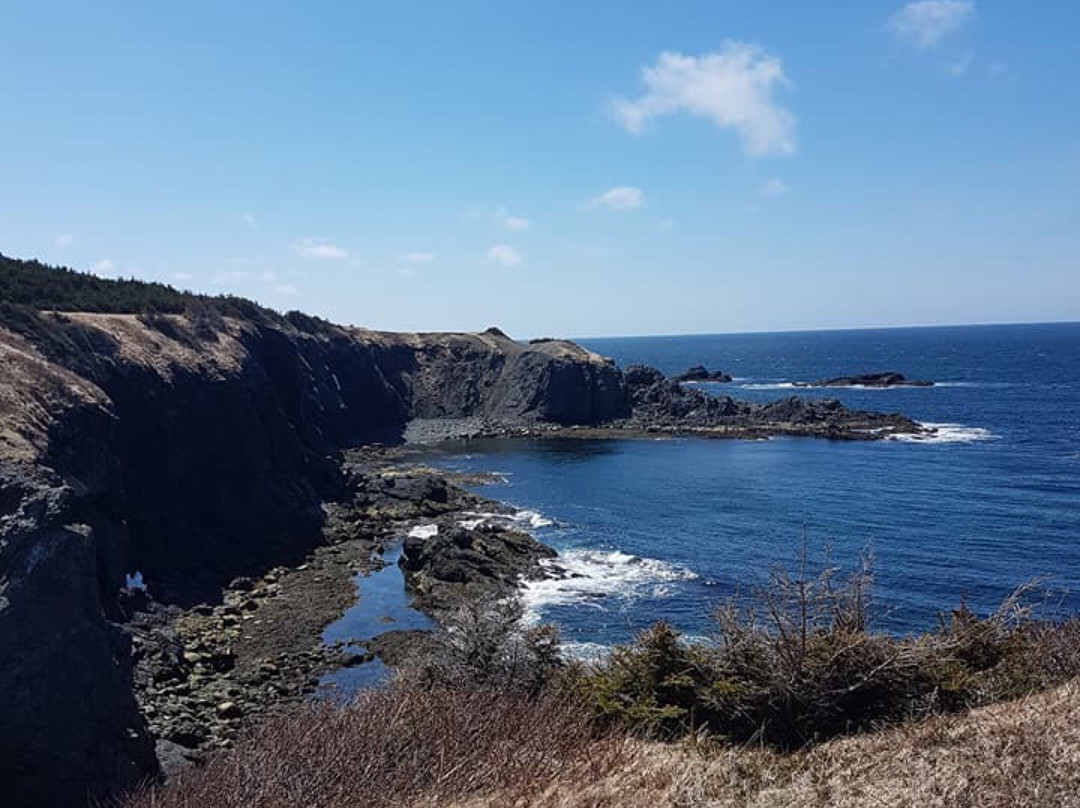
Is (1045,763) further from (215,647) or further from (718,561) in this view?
(718,561)

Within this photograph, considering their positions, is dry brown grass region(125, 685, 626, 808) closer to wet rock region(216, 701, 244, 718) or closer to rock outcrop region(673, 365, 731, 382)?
Answer: wet rock region(216, 701, 244, 718)

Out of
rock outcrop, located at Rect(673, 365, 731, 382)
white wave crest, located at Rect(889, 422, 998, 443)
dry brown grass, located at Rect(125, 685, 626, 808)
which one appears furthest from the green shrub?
rock outcrop, located at Rect(673, 365, 731, 382)

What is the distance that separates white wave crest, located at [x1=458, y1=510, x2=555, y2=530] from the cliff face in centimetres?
1065

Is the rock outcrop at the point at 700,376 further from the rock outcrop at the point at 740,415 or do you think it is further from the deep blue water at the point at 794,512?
the deep blue water at the point at 794,512

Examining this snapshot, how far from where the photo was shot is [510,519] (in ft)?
193

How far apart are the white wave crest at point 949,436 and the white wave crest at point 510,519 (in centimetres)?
4252

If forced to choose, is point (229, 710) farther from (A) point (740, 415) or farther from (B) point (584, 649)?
(A) point (740, 415)

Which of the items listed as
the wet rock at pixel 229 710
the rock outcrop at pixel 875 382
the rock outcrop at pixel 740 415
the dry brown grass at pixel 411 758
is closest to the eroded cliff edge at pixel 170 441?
the rock outcrop at pixel 740 415

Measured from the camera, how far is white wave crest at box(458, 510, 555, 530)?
187 ft

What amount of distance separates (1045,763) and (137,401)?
50389mm

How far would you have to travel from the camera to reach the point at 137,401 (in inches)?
1945

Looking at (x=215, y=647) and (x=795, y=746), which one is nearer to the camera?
(x=795, y=746)

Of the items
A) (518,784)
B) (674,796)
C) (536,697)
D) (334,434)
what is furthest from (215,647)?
(334,434)

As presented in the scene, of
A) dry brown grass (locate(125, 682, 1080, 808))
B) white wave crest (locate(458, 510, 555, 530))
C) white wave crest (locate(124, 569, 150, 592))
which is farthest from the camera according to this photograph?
white wave crest (locate(458, 510, 555, 530))
